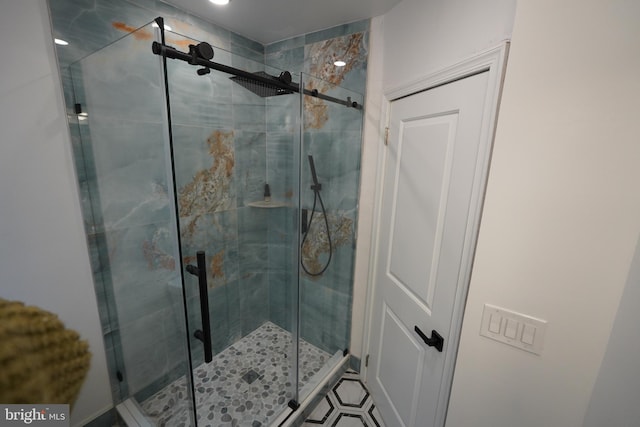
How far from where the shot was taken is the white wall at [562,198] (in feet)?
2.18

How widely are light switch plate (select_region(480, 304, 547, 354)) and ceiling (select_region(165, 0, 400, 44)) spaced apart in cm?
157

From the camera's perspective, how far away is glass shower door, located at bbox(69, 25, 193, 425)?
110 centimetres

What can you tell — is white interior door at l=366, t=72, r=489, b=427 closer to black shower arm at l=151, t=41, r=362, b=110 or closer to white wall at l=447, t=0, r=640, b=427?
white wall at l=447, t=0, r=640, b=427

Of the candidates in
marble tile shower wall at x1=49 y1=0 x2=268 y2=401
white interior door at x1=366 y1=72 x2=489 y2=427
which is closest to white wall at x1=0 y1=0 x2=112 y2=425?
marble tile shower wall at x1=49 y1=0 x2=268 y2=401

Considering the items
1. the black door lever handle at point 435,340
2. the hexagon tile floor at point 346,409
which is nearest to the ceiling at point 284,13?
the black door lever handle at point 435,340

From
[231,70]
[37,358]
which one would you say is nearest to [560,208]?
[37,358]

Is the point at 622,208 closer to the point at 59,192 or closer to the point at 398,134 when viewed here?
the point at 398,134

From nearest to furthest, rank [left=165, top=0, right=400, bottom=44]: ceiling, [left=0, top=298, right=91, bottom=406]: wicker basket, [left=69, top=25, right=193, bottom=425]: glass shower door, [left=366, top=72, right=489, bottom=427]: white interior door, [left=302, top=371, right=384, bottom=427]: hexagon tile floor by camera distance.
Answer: [left=0, top=298, right=91, bottom=406]: wicker basket → [left=366, top=72, right=489, bottom=427]: white interior door → [left=69, top=25, right=193, bottom=425]: glass shower door → [left=165, top=0, right=400, bottom=44]: ceiling → [left=302, top=371, right=384, bottom=427]: hexagon tile floor

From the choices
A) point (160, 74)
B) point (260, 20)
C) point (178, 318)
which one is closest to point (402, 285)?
point (178, 318)

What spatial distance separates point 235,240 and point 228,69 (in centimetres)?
117

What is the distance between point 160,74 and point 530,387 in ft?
5.46

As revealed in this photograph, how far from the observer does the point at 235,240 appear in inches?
76.1

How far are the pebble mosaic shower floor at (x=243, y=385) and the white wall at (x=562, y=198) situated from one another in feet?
4.23

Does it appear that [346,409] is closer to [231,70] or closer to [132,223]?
[132,223]
